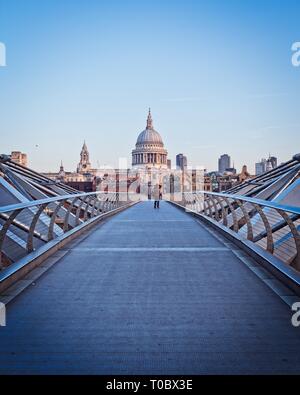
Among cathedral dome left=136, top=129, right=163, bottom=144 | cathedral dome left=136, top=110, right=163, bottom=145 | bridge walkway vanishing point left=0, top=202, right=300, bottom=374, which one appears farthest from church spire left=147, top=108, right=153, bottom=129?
bridge walkway vanishing point left=0, top=202, right=300, bottom=374

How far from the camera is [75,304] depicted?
13.6 ft

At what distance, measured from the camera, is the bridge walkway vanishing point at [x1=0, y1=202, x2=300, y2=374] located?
2885 mm

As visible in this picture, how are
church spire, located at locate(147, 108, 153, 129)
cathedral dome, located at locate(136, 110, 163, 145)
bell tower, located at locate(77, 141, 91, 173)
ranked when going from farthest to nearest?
bell tower, located at locate(77, 141, 91, 173), church spire, located at locate(147, 108, 153, 129), cathedral dome, located at locate(136, 110, 163, 145)

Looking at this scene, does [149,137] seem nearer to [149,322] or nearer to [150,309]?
[150,309]

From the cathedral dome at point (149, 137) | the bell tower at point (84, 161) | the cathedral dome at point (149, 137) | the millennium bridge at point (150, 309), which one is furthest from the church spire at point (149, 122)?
the millennium bridge at point (150, 309)

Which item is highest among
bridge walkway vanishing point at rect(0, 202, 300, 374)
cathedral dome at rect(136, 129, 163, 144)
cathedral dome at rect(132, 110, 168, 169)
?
cathedral dome at rect(136, 129, 163, 144)

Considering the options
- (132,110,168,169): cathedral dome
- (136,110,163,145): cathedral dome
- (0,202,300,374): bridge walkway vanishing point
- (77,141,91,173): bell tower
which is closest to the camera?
(0,202,300,374): bridge walkway vanishing point

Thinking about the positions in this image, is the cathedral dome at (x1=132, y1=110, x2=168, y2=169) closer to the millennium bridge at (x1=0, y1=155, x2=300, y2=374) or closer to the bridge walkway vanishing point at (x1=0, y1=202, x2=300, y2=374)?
the millennium bridge at (x1=0, y1=155, x2=300, y2=374)

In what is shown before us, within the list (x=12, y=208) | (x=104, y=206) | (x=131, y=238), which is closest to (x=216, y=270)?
(x=12, y=208)

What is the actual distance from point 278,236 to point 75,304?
19.5 feet

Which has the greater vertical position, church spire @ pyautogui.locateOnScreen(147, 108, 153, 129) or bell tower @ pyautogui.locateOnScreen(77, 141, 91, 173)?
church spire @ pyautogui.locateOnScreen(147, 108, 153, 129)

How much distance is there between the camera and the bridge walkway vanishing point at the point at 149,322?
288cm

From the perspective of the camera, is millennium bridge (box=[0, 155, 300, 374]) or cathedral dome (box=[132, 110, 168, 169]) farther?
cathedral dome (box=[132, 110, 168, 169])
